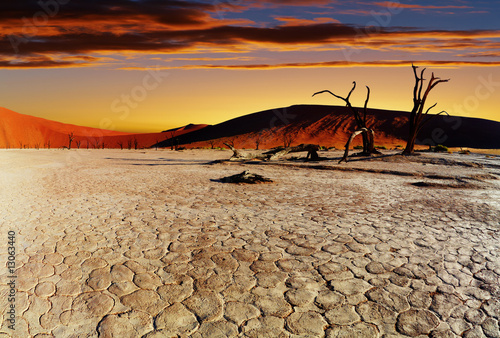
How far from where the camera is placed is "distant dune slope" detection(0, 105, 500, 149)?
2421 inches

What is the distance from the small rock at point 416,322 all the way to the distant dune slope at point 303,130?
53191mm

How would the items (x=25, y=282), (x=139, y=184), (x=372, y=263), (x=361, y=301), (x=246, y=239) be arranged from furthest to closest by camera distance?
(x=139, y=184)
(x=246, y=239)
(x=372, y=263)
(x=25, y=282)
(x=361, y=301)

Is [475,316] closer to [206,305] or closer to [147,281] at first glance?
[206,305]

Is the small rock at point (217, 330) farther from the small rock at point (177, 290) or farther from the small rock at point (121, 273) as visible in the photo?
the small rock at point (121, 273)

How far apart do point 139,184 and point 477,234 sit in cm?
815

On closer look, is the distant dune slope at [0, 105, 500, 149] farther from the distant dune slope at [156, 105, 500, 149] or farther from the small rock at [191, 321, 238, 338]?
the small rock at [191, 321, 238, 338]

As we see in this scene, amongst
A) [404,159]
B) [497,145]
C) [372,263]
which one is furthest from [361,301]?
[497,145]

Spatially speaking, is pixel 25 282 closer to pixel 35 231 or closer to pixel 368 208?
pixel 35 231

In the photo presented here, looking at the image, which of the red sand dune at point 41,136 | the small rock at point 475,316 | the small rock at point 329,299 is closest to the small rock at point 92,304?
the small rock at point 329,299

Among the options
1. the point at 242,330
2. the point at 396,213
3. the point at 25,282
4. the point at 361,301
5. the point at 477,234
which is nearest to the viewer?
the point at 242,330

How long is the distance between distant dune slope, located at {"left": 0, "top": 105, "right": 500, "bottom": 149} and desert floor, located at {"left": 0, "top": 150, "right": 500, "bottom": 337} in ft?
164

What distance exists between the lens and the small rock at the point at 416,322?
254 centimetres

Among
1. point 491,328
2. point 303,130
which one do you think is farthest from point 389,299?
point 303,130

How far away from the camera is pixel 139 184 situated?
946 cm
